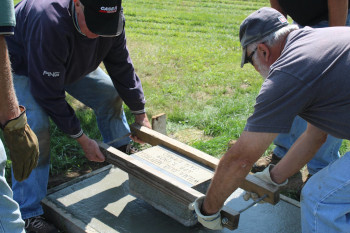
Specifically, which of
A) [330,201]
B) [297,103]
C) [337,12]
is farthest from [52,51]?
[337,12]

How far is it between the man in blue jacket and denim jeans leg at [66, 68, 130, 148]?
6 cm

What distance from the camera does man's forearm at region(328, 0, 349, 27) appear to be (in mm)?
3418

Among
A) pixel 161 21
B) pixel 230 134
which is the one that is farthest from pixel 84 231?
pixel 161 21

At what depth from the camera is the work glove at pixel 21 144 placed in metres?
2.30

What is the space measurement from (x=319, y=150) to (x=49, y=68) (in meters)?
2.35

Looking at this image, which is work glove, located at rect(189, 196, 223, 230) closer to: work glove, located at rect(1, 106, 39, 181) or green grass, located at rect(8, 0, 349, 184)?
work glove, located at rect(1, 106, 39, 181)

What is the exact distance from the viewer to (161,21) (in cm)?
1041

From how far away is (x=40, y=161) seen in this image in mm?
3266

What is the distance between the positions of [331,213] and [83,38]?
2085mm

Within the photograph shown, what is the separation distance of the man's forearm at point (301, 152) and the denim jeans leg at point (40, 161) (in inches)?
69.2

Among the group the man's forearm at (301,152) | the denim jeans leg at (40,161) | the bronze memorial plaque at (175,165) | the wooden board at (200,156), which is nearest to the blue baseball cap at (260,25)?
the man's forearm at (301,152)

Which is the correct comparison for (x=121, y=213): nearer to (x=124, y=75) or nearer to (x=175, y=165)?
(x=175, y=165)

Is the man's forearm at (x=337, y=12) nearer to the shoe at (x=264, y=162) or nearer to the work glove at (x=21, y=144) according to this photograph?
the shoe at (x=264, y=162)

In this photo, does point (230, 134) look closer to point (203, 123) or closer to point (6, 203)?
point (203, 123)
